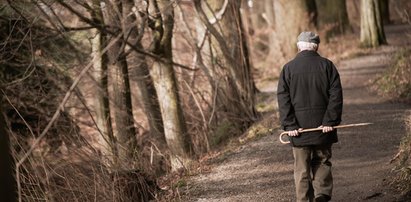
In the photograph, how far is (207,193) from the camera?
909 cm

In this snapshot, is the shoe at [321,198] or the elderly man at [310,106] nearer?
the elderly man at [310,106]

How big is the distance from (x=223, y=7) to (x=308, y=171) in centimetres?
851

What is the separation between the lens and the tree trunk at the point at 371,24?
20.8m

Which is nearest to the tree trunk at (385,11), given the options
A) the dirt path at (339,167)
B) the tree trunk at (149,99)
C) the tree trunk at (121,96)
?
the dirt path at (339,167)

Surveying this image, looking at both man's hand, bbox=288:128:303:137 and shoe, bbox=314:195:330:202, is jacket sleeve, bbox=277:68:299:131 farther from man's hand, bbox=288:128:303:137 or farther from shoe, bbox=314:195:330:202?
shoe, bbox=314:195:330:202

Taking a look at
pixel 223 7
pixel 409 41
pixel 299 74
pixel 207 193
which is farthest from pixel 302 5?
pixel 299 74

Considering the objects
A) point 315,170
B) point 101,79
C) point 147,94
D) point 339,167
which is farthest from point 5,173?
point 147,94

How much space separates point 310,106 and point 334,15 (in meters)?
20.2

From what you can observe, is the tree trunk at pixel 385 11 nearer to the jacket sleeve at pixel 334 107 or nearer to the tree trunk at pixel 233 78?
the tree trunk at pixel 233 78

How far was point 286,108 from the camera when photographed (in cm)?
681

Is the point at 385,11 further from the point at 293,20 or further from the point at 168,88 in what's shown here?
the point at 168,88

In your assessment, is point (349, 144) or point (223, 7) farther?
point (223, 7)

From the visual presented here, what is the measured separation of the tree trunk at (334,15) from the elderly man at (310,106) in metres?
18.9

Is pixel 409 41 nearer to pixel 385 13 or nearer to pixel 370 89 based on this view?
pixel 370 89
